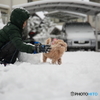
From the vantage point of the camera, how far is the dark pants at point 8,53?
9.53 feet

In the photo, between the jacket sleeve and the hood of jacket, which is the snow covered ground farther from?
the hood of jacket

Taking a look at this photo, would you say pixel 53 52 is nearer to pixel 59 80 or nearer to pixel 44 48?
pixel 44 48

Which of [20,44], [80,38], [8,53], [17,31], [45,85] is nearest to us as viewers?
[45,85]

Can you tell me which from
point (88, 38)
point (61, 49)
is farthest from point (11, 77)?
point (88, 38)

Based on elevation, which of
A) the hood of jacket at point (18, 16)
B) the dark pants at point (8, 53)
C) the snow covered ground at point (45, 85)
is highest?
the hood of jacket at point (18, 16)

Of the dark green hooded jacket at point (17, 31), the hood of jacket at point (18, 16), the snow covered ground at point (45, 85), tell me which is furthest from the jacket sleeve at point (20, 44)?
the snow covered ground at point (45, 85)

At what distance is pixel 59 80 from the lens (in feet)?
5.69

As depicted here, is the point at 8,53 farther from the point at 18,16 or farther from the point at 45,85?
the point at 45,85

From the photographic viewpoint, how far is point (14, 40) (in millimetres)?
2596

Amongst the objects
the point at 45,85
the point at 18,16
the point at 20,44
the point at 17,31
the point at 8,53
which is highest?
the point at 18,16

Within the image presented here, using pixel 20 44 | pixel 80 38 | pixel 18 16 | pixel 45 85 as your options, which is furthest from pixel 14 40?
pixel 80 38

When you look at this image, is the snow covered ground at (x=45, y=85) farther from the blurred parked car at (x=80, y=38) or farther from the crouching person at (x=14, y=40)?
the blurred parked car at (x=80, y=38)

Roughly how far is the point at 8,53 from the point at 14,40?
1.63 ft

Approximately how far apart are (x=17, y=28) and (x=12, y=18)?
225 mm
